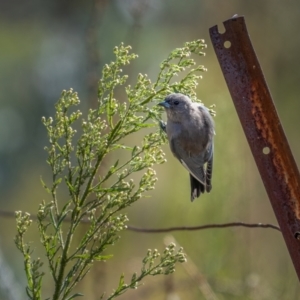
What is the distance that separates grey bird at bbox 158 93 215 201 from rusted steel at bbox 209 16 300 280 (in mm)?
1302

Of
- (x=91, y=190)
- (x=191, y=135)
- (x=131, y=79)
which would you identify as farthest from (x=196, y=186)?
(x=131, y=79)

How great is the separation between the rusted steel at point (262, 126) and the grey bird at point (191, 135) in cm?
130

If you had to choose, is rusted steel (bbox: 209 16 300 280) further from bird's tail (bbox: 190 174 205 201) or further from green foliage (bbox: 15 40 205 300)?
bird's tail (bbox: 190 174 205 201)

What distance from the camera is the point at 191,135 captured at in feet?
8.07

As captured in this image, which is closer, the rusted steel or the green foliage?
the rusted steel

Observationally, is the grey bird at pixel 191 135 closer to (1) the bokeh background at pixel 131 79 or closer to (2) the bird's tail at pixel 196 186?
(2) the bird's tail at pixel 196 186

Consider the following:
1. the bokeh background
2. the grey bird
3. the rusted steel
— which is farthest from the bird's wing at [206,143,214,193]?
the rusted steel

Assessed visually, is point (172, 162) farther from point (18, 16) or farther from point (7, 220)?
point (18, 16)

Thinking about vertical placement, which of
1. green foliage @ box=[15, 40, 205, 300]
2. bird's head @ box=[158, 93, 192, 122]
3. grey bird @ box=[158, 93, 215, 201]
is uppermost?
bird's head @ box=[158, 93, 192, 122]

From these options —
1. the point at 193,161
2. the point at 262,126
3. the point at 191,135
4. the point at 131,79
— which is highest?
the point at 131,79

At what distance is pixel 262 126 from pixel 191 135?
5.14 feet

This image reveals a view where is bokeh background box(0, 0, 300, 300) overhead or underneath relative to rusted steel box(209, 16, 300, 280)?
overhead

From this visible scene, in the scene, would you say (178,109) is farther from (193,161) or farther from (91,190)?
(91,190)

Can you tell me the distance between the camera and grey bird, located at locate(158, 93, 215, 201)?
7.42 feet
